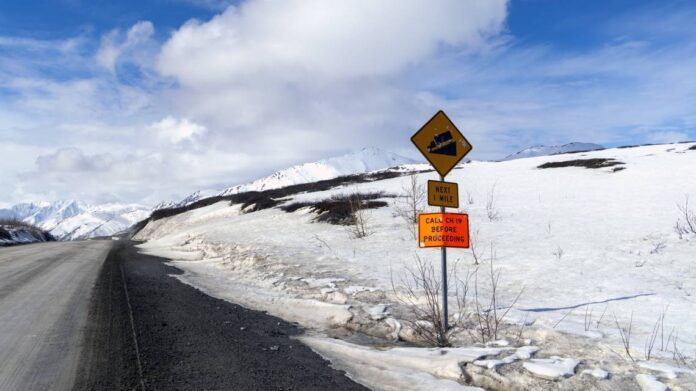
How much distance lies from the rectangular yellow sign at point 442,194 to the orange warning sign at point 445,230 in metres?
0.17

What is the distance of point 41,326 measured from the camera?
7031 mm

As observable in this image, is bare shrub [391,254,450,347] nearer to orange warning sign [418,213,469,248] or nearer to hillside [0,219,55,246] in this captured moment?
orange warning sign [418,213,469,248]

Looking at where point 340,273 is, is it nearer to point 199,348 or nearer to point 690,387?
point 199,348

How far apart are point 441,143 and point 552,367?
335 cm

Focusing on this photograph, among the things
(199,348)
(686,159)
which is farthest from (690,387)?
(686,159)

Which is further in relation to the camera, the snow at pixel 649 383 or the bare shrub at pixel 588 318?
the bare shrub at pixel 588 318

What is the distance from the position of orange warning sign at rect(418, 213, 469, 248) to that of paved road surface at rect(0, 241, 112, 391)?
4600 mm

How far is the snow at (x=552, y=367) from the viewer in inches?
188

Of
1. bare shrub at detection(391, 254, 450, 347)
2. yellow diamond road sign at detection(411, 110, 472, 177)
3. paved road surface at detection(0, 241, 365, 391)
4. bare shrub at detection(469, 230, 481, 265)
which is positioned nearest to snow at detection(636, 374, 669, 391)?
bare shrub at detection(391, 254, 450, 347)

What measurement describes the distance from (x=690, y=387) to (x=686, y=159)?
120 feet

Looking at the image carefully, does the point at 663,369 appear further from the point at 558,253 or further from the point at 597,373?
the point at 558,253

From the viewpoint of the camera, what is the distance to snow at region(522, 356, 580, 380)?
15.7 ft

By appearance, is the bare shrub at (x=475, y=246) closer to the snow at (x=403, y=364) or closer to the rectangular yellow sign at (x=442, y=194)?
the rectangular yellow sign at (x=442, y=194)

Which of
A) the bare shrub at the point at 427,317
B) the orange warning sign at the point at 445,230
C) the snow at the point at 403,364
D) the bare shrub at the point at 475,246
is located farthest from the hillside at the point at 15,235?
the orange warning sign at the point at 445,230
